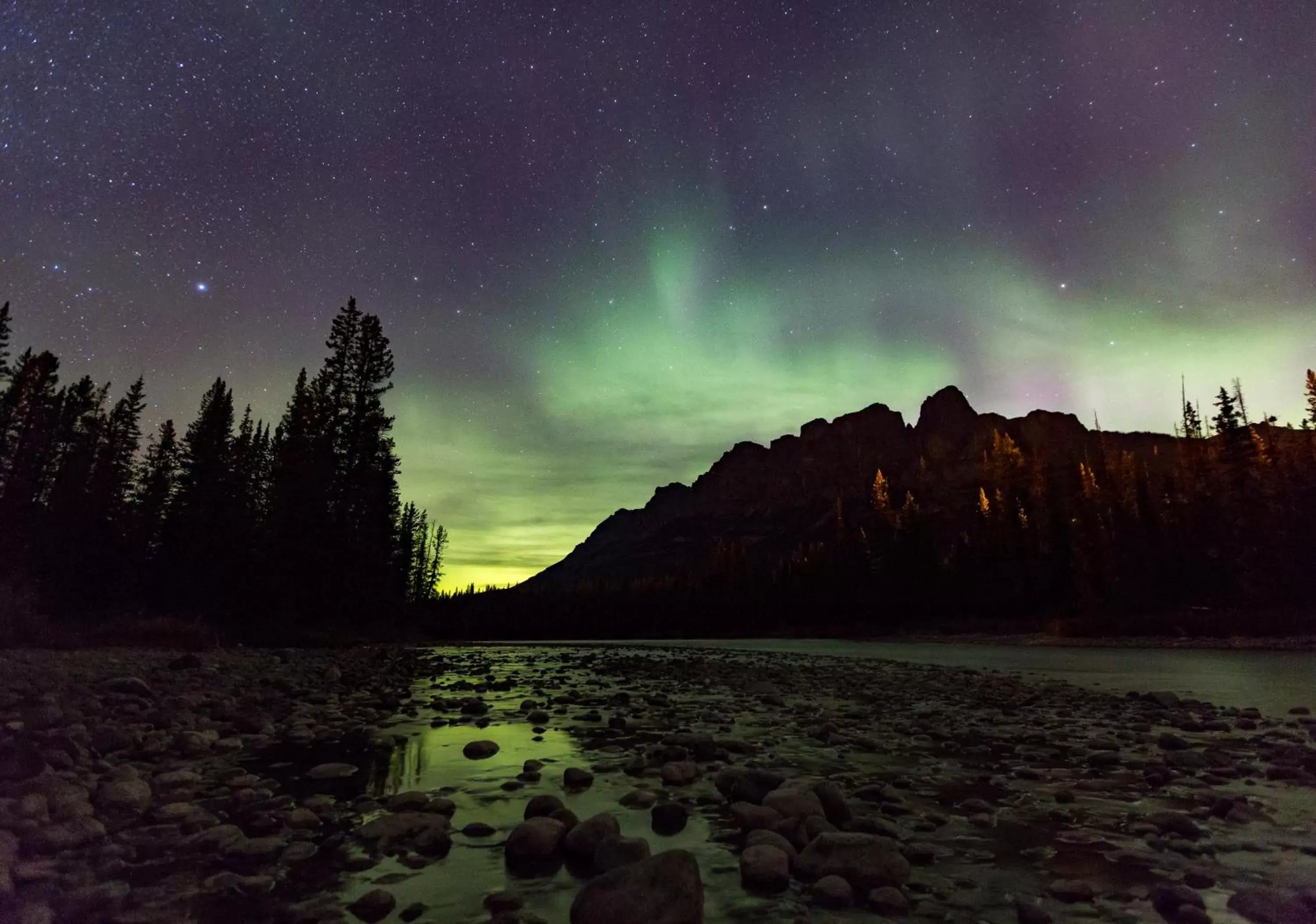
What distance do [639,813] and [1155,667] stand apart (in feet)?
102

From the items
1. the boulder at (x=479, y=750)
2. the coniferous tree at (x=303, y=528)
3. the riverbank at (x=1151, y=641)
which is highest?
the coniferous tree at (x=303, y=528)

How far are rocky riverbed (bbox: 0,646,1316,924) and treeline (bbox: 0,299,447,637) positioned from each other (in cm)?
A: 2669

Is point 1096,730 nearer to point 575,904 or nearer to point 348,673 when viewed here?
point 575,904

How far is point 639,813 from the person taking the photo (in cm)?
595

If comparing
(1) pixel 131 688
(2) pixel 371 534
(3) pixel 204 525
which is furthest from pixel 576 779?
(3) pixel 204 525

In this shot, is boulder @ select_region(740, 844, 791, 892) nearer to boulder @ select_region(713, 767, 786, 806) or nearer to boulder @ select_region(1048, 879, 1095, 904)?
boulder @ select_region(713, 767, 786, 806)

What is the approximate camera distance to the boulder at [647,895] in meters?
3.58

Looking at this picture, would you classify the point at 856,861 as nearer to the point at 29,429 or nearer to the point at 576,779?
the point at 576,779

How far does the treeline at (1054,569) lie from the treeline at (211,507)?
54.3 m

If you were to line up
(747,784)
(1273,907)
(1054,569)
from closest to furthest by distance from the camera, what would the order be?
(1273,907), (747,784), (1054,569)

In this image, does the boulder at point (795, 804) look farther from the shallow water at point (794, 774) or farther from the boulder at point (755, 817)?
the shallow water at point (794, 774)

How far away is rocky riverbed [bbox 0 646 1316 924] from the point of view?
3820mm

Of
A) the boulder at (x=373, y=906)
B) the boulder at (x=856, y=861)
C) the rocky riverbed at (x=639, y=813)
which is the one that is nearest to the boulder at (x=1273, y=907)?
the rocky riverbed at (x=639, y=813)

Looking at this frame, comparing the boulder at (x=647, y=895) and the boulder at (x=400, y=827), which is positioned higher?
the boulder at (x=647, y=895)
